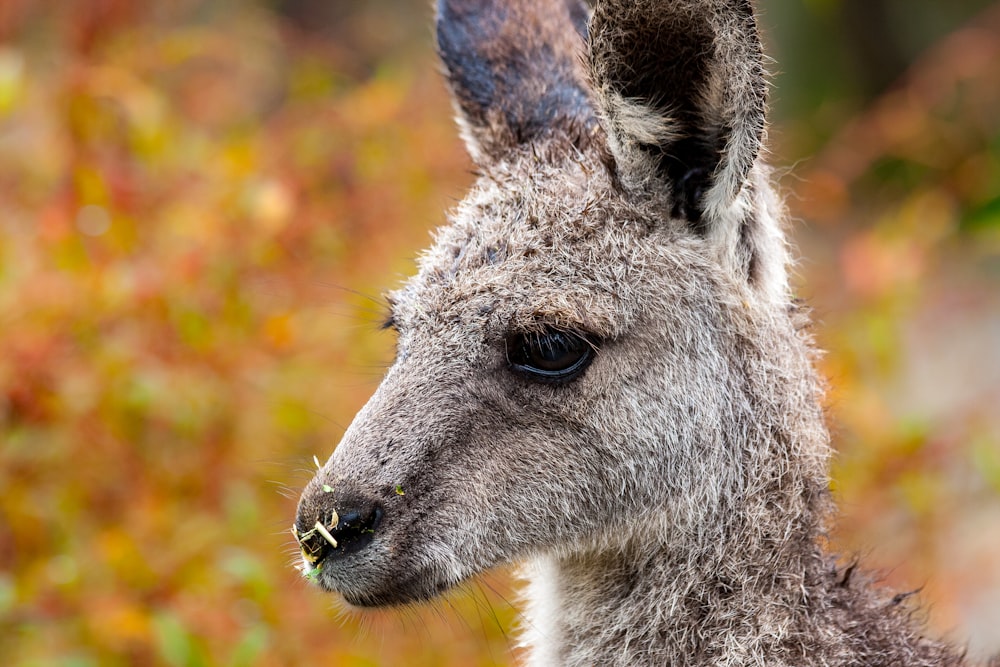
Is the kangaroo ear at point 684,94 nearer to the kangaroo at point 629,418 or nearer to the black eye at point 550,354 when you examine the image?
the kangaroo at point 629,418

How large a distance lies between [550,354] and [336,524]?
0.79 metres

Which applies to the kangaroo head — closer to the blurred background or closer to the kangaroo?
the kangaroo

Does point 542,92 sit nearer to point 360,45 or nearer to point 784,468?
point 784,468

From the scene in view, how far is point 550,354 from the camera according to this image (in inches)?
135

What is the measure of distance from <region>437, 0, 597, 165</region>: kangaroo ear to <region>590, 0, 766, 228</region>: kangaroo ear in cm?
56

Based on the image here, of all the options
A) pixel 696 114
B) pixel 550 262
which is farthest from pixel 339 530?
pixel 696 114

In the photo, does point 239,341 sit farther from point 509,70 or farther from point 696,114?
point 696,114

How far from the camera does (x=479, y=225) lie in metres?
3.69

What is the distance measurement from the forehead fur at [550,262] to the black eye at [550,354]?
37 mm

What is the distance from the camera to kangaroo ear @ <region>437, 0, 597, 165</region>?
162 inches

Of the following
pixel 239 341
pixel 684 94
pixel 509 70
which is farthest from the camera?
pixel 239 341

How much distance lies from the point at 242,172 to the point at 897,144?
16.1 ft

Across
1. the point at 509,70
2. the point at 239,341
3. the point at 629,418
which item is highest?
the point at 239,341

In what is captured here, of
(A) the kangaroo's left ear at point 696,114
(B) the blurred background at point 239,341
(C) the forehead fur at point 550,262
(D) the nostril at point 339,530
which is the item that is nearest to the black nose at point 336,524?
(D) the nostril at point 339,530
